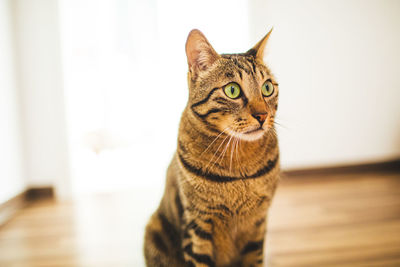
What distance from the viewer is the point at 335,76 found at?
200cm

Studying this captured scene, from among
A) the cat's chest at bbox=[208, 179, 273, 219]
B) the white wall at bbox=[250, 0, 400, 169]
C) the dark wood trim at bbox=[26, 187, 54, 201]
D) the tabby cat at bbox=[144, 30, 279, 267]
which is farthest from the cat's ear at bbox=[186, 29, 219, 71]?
the dark wood trim at bbox=[26, 187, 54, 201]

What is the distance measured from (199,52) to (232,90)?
147 millimetres

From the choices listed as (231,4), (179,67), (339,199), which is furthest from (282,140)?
(231,4)

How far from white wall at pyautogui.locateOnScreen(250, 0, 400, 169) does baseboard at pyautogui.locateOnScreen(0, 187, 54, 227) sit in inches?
76.9

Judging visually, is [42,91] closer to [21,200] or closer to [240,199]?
[21,200]

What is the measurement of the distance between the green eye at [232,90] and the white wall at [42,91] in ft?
5.65

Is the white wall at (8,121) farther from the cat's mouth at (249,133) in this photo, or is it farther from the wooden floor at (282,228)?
the cat's mouth at (249,133)

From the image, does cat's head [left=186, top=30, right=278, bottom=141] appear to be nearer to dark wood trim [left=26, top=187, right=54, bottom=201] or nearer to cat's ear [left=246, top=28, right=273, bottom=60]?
cat's ear [left=246, top=28, right=273, bottom=60]

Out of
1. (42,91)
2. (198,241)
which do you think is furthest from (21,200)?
(198,241)

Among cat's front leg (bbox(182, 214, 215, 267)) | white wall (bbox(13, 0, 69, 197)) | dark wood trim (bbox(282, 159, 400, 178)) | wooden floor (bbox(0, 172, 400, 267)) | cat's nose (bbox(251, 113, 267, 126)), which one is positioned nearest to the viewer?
cat's nose (bbox(251, 113, 267, 126))

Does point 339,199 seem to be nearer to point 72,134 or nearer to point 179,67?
point 179,67

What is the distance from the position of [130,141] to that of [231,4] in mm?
1405

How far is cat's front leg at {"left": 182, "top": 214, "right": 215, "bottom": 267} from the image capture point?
0.73 metres

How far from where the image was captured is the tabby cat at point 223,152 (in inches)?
25.9
